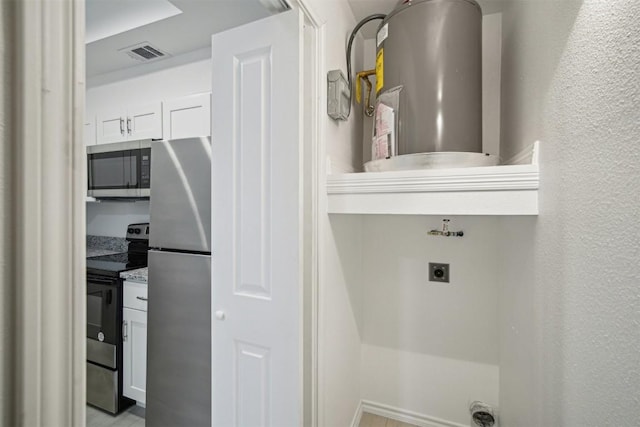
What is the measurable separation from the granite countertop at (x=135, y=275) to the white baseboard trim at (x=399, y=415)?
4.65 ft

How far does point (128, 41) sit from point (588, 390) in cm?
269

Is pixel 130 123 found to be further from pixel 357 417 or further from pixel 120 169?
pixel 357 417

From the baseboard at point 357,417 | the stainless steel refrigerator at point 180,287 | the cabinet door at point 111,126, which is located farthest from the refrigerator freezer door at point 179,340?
the cabinet door at point 111,126

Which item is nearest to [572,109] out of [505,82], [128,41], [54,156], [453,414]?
[505,82]

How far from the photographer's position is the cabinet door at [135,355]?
5.56ft

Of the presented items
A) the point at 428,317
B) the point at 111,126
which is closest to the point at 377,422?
the point at 428,317

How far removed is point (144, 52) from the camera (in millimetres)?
2102

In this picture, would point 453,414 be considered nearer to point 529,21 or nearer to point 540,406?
point 540,406

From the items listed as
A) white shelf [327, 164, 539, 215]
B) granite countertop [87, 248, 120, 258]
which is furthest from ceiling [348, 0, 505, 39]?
granite countertop [87, 248, 120, 258]

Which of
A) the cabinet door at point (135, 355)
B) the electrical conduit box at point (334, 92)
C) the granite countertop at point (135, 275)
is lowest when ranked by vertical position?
the cabinet door at point (135, 355)

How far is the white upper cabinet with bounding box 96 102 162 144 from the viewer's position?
2.05m

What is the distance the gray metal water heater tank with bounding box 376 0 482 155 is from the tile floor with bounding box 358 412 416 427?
5.03 ft

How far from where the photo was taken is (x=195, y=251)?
1.42m

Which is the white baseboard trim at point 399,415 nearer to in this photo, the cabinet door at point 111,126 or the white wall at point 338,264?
the white wall at point 338,264
